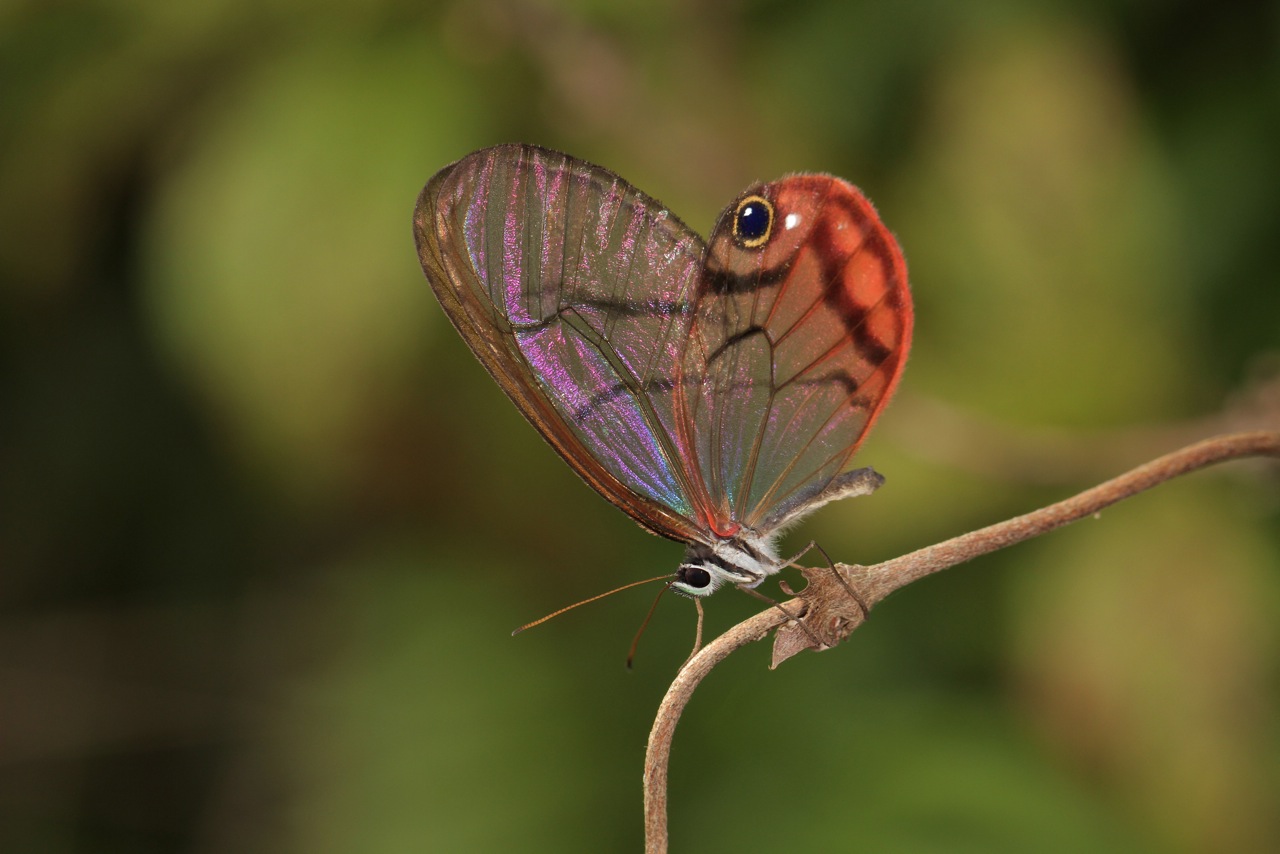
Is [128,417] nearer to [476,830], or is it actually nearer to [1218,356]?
[476,830]

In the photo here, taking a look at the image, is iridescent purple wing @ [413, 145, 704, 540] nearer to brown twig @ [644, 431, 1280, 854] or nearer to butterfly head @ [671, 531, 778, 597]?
butterfly head @ [671, 531, 778, 597]

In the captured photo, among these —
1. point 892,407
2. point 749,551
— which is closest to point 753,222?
point 749,551

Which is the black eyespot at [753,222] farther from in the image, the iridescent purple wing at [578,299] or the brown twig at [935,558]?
the brown twig at [935,558]

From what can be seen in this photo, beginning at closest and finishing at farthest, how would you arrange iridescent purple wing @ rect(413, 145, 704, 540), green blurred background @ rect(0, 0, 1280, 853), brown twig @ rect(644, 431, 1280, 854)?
1. brown twig @ rect(644, 431, 1280, 854)
2. iridescent purple wing @ rect(413, 145, 704, 540)
3. green blurred background @ rect(0, 0, 1280, 853)

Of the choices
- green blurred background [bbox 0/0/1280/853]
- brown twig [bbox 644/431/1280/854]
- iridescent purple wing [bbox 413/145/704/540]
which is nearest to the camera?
brown twig [bbox 644/431/1280/854]

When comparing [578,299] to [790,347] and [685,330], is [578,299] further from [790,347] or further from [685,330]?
[790,347]

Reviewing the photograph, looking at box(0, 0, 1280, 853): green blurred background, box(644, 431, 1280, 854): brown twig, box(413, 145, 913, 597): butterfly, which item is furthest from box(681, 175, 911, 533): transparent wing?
box(0, 0, 1280, 853): green blurred background

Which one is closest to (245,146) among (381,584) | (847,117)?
(381,584)

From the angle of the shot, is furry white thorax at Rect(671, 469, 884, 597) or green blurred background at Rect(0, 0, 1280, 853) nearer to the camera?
furry white thorax at Rect(671, 469, 884, 597)

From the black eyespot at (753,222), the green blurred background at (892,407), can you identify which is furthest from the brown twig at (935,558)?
the green blurred background at (892,407)
